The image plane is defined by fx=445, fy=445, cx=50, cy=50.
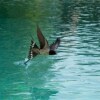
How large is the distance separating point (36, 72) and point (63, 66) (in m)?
0.97

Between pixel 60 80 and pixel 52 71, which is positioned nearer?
pixel 60 80

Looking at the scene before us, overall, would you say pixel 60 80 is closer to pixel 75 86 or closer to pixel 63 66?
pixel 75 86

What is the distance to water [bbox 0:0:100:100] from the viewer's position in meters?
10.8

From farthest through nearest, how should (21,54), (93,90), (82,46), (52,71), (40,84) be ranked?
(82,46) < (21,54) < (52,71) < (40,84) < (93,90)

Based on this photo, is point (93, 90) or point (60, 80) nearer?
point (93, 90)

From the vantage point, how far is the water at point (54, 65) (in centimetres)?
1083

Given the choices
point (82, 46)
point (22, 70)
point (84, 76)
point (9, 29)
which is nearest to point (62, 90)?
point (84, 76)

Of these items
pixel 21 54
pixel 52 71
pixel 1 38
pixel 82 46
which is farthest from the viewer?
pixel 1 38

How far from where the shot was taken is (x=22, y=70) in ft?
Result: 43.4

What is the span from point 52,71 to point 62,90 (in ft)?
7.02

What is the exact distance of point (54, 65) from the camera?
45.3 feet

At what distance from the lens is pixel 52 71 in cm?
1302

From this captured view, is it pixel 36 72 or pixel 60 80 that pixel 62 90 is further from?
pixel 36 72

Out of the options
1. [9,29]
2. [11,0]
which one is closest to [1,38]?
[9,29]
